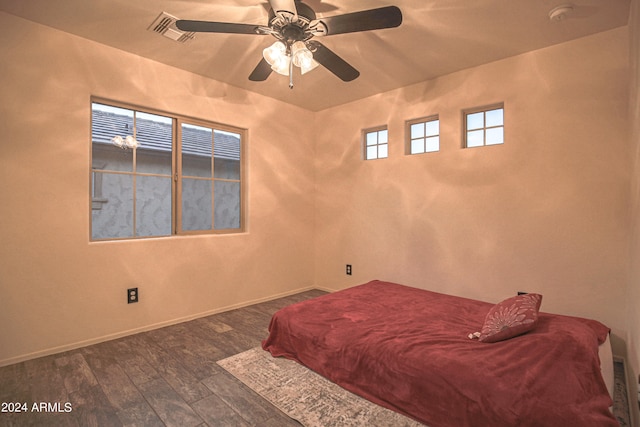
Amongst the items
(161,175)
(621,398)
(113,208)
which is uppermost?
(161,175)

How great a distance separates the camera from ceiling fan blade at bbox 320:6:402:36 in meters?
1.69

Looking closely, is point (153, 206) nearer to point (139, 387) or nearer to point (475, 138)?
point (139, 387)

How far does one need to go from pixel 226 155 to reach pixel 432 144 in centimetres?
238

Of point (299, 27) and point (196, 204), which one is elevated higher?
point (299, 27)

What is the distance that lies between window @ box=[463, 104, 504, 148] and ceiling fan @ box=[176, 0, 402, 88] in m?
1.72

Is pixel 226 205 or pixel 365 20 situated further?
pixel 226 205

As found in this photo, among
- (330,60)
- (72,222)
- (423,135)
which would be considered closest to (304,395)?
(330,60)

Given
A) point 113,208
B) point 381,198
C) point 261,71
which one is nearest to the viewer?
point 261,71

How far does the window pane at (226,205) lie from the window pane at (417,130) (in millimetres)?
2167

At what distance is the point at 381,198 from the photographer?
3.90 meters

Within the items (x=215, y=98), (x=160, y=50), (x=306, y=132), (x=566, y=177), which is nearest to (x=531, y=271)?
(x=566, y=177)

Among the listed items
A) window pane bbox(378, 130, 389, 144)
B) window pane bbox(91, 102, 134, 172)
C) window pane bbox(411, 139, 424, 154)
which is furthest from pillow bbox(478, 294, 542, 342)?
window pane bbox(91, 102, 134, 172)

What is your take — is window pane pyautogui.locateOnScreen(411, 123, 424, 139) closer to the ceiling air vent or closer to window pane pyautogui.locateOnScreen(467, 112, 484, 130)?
window pane pyautogui.locateOnScreen(467, 112, 484, 130)

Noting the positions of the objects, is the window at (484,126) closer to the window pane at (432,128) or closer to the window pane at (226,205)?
the window pane at (432,128)
